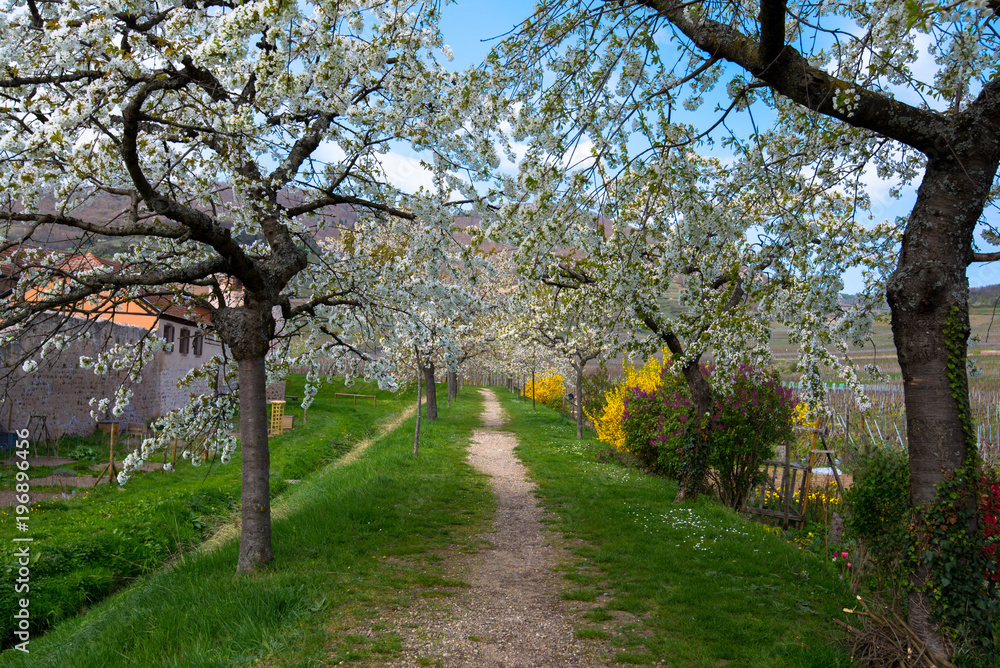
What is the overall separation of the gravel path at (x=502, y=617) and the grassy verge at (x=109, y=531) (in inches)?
180

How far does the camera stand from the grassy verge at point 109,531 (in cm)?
734

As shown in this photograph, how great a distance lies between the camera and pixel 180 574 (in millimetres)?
6438

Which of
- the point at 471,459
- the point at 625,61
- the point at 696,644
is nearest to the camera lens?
the point at 696,644

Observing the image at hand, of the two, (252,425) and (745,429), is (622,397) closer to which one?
(745,429)

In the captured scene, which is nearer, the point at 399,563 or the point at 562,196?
the point at 562,196

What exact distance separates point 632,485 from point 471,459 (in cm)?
480

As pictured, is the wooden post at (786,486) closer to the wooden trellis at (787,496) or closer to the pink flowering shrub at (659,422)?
the wooden trellis at (787,496)

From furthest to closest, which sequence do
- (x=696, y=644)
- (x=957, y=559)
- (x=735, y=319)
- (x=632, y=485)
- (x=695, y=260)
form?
1. (x=632, y=485)
2. (x=695, y=260)
3. (x=735, y=319)
4. (x=696, y=644)
5. (x=957, y=559)

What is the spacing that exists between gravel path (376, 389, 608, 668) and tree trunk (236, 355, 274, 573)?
2074mm

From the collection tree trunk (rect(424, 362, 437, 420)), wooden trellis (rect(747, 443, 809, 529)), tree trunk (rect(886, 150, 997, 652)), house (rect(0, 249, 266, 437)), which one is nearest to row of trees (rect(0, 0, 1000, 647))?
tree trunk (rect(886, 150, 997, 652))

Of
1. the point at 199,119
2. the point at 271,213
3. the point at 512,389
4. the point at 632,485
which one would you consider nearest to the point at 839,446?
the point at 632,485

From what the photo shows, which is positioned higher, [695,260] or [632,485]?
[695,260]

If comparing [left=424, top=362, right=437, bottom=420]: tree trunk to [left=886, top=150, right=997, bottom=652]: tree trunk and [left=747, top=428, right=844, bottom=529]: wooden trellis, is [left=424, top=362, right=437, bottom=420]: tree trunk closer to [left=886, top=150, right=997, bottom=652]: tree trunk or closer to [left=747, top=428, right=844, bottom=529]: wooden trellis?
[left=747, top=428, right=844, bottom=529]: wooden trellis

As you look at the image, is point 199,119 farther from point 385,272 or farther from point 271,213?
point 385,272
